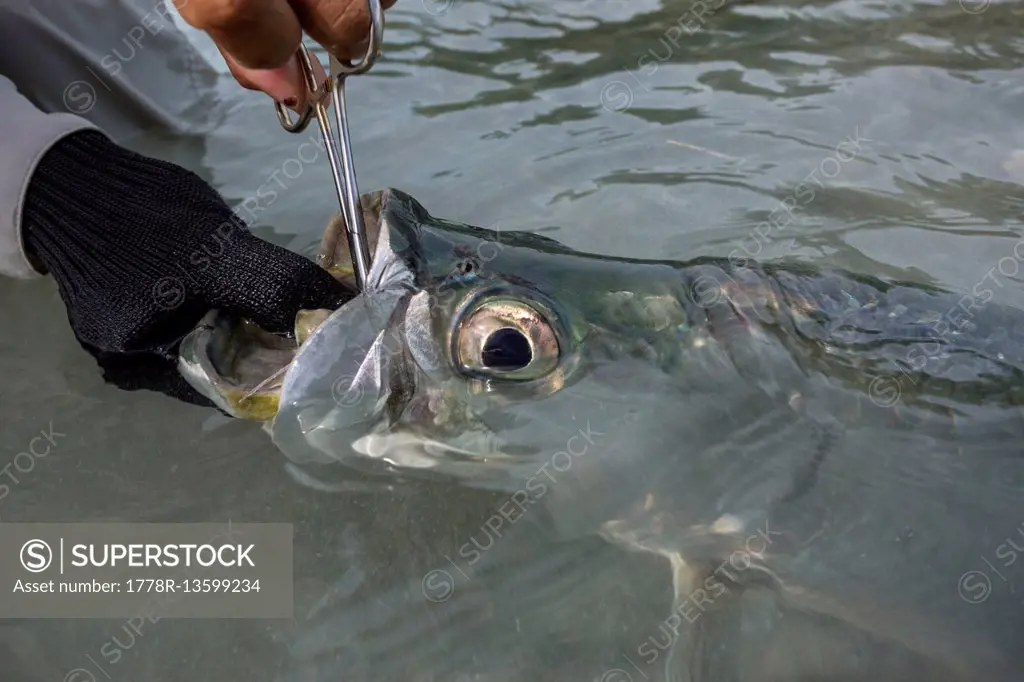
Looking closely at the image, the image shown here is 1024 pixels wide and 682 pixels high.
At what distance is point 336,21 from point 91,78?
2.14 m

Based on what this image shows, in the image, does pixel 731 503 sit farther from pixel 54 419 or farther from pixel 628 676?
pixel 54 419

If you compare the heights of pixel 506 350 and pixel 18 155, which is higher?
pixel 18 155

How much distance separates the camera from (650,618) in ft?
6.17

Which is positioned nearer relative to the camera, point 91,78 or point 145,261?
point 145,261

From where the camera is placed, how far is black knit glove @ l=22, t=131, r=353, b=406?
1.94 metres

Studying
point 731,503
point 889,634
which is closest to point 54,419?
point 731,503

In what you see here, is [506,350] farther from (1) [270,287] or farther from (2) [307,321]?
(1) [270,287]

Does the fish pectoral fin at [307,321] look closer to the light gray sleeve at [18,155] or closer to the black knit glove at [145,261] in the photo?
the black knit glove at [145,261]

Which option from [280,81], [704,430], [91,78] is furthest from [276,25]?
[91,78]

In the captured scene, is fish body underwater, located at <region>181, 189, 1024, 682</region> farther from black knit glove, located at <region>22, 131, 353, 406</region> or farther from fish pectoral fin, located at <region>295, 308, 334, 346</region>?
black knit glove, located at <region>22, 131, 353, 406</region>

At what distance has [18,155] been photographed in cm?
228

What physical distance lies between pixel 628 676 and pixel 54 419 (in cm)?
162

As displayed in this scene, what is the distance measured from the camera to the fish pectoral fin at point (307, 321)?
1833 mm

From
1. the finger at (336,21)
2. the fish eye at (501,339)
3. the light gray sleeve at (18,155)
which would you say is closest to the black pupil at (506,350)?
the fish eye at (501,339)
